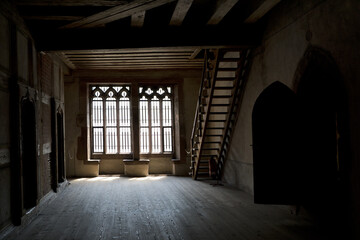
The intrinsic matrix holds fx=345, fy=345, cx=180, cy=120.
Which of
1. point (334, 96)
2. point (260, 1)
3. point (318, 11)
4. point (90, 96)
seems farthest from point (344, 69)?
point (90, 96)

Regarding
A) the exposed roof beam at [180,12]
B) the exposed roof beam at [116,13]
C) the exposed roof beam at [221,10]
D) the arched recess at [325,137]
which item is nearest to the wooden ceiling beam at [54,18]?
the exposed roof beam at [116,13]

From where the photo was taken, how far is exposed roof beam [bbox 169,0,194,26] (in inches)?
222

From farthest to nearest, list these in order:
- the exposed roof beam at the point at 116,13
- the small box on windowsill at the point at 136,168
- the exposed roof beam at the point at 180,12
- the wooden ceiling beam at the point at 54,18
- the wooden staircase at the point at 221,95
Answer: the small box on windowsill at the point at 136,168 < the wooden staircase at the point at 221,95 < the wooden ceiling beam at the point at 54,18 < the exposed roof beam at the point at 180,12 < the exposed roof beam at the point at 116,13

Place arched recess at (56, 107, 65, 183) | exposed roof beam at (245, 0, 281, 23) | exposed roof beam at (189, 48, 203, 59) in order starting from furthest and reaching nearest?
arched recess at (56, 107, 65, 183) < exposed roof beam at (189, 48, 203, 59) < exposed roof beam at (245, 0, 281, 23)

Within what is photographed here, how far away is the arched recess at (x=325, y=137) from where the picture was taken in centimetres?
442

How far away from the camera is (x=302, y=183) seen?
4996 millimetres

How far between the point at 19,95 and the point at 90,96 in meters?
6.75

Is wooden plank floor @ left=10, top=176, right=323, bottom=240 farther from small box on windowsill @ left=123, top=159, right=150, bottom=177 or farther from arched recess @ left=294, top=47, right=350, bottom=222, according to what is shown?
small box on windowsill @ left=123, top=159, right=150, bottom=177

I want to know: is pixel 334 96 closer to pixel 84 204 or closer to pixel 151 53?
pixel 84 204

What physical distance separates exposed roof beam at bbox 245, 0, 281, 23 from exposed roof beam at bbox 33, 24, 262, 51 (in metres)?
0.31

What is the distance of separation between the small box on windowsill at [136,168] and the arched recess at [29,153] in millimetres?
5246

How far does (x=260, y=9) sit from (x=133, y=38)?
2.53 metres

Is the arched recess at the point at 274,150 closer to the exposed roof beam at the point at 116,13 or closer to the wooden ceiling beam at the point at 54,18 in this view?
the exposed roof beam at the point at 116,13

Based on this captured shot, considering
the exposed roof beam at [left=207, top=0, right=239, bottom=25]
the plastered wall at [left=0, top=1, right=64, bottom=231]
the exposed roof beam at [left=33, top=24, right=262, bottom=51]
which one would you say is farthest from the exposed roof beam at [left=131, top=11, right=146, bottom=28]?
the plastered wall at [left=0, top=1, right=64, bottom=231]
